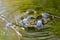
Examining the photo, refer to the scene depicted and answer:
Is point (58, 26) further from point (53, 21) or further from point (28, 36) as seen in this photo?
point (28, 36)

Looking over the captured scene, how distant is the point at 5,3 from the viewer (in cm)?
140

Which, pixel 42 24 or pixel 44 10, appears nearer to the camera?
pixel 42 24

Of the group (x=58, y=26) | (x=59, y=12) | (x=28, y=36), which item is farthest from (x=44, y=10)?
(x=28, y=36)

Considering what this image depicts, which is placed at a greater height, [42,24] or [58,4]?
[58,4]

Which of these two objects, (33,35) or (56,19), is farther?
(56,19)

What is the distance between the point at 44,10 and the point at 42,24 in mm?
211

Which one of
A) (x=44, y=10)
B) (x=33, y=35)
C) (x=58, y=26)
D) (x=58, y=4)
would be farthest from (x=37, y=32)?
(x=58, y=4)

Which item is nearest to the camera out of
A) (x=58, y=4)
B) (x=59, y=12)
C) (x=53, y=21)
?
(x=53, y=21)

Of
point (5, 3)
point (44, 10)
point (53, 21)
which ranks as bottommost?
point (53, 21)

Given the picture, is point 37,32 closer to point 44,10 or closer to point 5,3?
point 44,10

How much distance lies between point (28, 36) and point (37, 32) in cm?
7

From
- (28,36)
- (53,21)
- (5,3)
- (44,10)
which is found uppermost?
(5,3)

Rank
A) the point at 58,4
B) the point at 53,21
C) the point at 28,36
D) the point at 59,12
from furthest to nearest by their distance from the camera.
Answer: the point at 58,4
the point at 59,12
the point at 53,21
the point at 28,36

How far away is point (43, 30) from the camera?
1.06 metres
